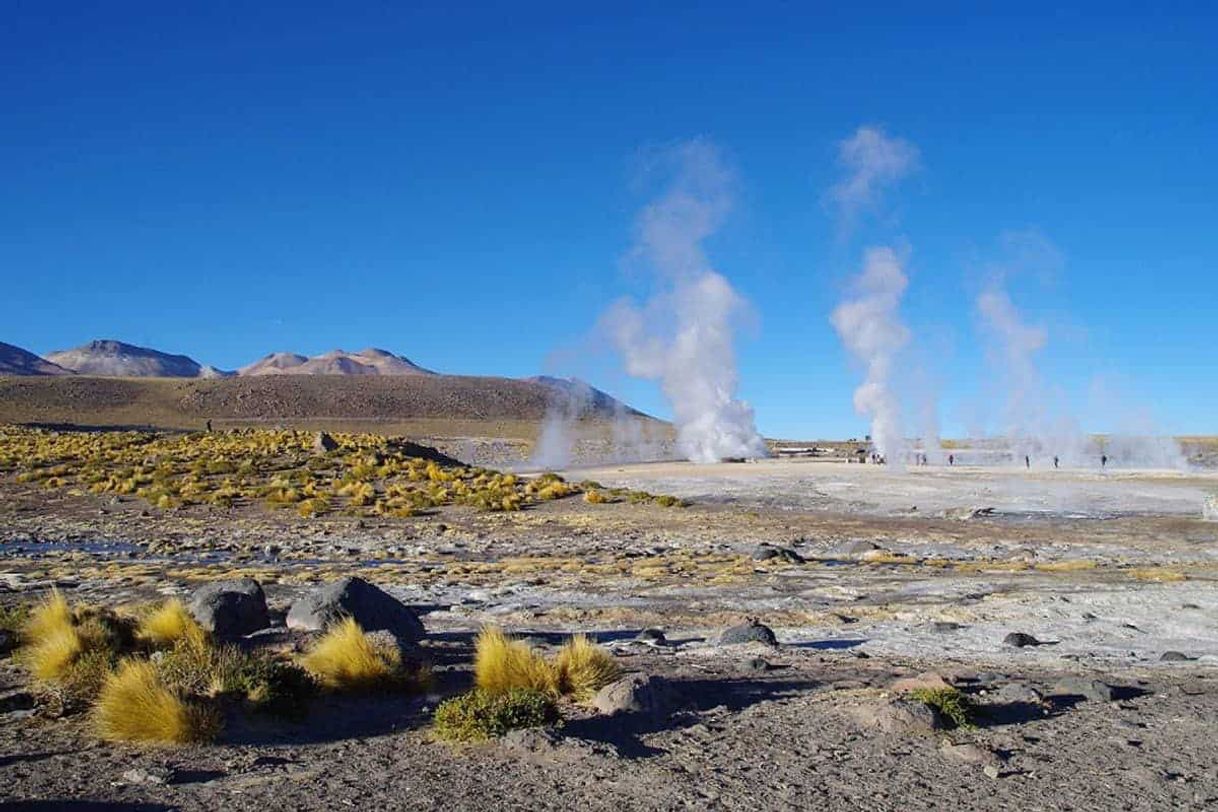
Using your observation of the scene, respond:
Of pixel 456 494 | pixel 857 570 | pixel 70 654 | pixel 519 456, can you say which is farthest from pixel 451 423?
pixel 70 654

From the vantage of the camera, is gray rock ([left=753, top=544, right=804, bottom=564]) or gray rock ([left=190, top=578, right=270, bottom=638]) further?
gray rock ([left=753, top=544, right=804, bottom=564])

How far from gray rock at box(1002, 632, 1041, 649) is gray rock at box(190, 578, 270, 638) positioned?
985 cm

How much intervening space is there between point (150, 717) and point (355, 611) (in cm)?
458

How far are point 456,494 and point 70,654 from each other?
30.1 meters

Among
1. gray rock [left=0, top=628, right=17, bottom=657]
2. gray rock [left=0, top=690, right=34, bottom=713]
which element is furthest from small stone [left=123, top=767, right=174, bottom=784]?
gray rock [left=0, top=628, right=17, bottom=657]

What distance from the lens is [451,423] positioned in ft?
481

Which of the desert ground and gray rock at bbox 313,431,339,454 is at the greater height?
gray rock at bbox 313,431,339,454

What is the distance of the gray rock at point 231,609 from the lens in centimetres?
1256

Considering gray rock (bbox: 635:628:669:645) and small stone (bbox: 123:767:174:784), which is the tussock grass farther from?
→ small stone (bbox: 123:767:174:784)

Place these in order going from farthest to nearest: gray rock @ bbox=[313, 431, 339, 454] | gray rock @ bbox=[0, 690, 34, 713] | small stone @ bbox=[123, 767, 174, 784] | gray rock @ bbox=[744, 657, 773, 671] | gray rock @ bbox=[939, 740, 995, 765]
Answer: gray rock @ bbox=[313, 431, 339, 454], gray rock @ bbox=[744, 657, 773, 671], gray rock @ bbox=[0, 690, 34, 713], gray rock @ bbox=[939, 740, 995, 765], small stone @ bbox=[123, 767, 174, 784]

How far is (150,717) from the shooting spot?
8078mm

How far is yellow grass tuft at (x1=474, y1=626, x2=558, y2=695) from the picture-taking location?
9.53m

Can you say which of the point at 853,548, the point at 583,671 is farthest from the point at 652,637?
the point at 853,548

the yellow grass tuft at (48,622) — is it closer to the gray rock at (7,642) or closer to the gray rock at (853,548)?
the gray rock at (7,642)
